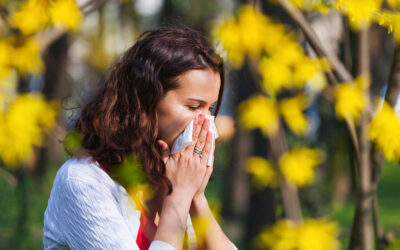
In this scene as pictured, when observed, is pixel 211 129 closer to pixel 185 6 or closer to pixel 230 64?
pixel 230 64

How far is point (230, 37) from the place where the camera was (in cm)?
224

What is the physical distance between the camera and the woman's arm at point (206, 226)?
1.98 meters

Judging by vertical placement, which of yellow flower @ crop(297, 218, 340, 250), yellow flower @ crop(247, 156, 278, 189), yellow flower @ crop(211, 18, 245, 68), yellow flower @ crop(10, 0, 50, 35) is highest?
yellow flower @ crop(10, 0, 50, 35)

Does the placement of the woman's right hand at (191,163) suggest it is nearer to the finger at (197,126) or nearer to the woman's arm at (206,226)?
the finger at (197,126)

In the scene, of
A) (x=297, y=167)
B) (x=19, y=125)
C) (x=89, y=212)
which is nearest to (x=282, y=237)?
(x=297, y=167)

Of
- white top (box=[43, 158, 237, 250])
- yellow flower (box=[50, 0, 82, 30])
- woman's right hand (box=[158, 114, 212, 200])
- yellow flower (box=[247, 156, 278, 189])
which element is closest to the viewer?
white top (box=[43, 158, 237, 250])

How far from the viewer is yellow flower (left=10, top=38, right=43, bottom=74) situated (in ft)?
7.38

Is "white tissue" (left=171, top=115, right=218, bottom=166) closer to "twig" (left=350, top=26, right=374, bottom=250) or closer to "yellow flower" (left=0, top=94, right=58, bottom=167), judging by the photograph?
"yellow flower" (left=0, top=94, right=58, bottom=167)

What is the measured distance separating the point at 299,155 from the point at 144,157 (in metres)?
0.83

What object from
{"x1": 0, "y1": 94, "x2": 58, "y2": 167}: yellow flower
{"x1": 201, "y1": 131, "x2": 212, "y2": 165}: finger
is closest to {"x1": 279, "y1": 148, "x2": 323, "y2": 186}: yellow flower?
{"x1": 201, "y1": 131, "x2": 212, "y2": 165}: finger

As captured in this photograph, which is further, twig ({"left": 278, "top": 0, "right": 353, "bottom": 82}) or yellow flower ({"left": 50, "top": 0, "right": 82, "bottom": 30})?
twig ({"left": 278, "top": 0, "right": 353, "bottom": 82})

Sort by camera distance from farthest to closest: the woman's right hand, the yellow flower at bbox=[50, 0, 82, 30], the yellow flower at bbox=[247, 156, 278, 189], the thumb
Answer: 1. the yellow flower at bbox=[247, 156, 278, 189]
2. the yellow flower at bbox=[50, 0, 82, 30]
3. the thumb
4. the woman's right hand

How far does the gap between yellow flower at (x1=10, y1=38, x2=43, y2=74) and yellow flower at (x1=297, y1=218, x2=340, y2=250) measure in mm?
1219

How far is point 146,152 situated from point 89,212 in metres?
0.28
